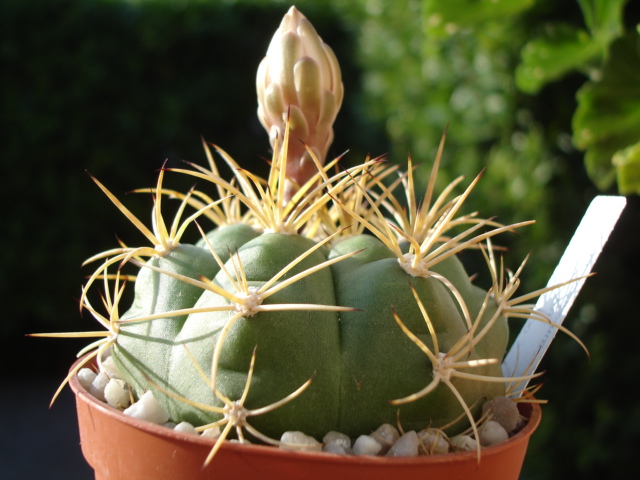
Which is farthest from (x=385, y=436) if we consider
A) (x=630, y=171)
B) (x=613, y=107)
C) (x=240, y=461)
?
(x=613, y=107)

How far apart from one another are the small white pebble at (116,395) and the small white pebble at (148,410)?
0.05 m

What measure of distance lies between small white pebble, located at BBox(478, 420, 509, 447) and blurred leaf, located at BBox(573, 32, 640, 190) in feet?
3.13

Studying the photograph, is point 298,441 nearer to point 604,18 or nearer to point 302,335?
point 302,335

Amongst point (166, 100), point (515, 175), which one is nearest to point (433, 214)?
point (515, 175)

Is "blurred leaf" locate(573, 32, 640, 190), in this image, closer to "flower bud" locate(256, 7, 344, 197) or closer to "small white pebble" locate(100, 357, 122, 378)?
"flower bud" locate(256, 7, 344, 197)

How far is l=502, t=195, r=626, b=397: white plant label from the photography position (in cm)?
73

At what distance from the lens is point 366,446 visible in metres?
0.59

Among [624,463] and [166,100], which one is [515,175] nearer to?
[624,463]

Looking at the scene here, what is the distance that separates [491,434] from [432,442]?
74 millimetres

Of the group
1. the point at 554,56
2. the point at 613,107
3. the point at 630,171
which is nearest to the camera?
the point at 630,171

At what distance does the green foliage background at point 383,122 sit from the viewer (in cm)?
161

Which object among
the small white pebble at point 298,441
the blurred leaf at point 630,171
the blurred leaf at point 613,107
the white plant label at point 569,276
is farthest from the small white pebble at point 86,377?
the blurred leaf at point 613,107

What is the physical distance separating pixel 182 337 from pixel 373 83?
1.92m

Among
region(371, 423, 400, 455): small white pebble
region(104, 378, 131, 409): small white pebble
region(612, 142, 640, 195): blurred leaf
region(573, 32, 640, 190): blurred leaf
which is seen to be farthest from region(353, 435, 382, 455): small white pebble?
region(573, 32, 640, 190): blurred leaf
